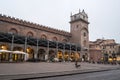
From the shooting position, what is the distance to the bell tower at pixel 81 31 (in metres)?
66.3

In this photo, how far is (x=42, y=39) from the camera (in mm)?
50719

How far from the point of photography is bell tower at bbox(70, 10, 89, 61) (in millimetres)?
66312

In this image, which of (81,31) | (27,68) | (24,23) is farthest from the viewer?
(81,31)

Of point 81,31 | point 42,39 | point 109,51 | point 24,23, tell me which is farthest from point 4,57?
point 109,51

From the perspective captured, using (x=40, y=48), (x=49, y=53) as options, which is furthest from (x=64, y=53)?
(x=40, y=48)

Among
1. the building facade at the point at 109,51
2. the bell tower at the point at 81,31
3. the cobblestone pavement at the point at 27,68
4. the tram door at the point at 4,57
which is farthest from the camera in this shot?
the building facade at the point at 109,51

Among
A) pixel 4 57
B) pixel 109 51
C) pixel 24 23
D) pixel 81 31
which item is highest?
pixel 24 23

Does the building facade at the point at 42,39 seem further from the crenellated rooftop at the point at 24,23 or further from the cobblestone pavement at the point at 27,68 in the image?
the cobblestone pavement at the point at 27,68

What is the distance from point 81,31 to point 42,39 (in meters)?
21.9

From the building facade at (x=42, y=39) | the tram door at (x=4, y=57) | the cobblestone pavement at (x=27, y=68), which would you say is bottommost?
the cobblestone pavement at (x=27, y=68)

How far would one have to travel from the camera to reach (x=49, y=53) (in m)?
56.1

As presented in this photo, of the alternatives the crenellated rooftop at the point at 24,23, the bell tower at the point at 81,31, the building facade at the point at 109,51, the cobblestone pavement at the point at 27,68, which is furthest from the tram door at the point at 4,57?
the building facade at the point at 109,51

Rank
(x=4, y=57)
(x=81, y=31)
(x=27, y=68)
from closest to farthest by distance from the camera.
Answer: (x=27, y=68) < (x=4, y=57) < (x=81, y=31)

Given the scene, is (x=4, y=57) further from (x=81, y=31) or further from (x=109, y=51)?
(x=109, y=51)
